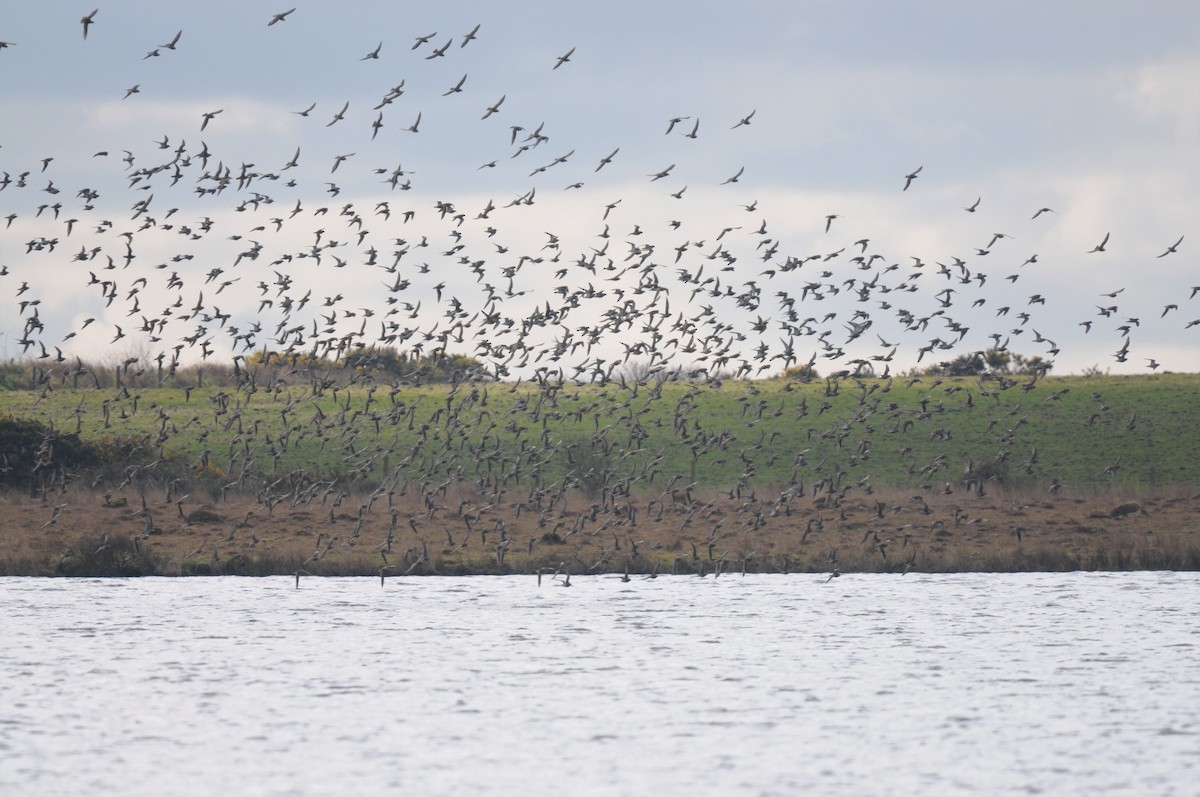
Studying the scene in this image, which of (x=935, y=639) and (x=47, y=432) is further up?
(x=47, y=432)

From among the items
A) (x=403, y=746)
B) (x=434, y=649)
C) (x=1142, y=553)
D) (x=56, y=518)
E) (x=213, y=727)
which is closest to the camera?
(x=403, y=746)

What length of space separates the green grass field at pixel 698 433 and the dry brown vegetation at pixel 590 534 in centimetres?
672

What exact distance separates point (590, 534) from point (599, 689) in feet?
80.3

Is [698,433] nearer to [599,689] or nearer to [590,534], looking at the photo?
[590,534]

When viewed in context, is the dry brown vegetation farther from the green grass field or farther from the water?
the green grass field

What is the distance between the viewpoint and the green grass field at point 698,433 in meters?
66.7

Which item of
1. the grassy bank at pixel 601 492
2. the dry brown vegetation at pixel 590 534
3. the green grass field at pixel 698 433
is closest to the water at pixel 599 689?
the dry brown vegetation at pixel 590 534

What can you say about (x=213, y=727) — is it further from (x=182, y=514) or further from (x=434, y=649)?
(x=182, y=514)

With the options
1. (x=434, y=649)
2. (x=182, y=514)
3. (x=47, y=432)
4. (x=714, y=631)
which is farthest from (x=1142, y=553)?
(x=47, y=432)

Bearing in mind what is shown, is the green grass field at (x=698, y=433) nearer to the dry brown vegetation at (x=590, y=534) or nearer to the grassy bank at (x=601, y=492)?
the grassy bank at (x=601, y=492)

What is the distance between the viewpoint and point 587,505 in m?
55.6

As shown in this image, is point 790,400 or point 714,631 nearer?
point 714,631

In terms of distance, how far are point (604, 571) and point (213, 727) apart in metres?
24.6

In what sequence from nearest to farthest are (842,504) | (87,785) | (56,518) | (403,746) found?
(87,785)
(403,746)
(56,518)
(842,504)
